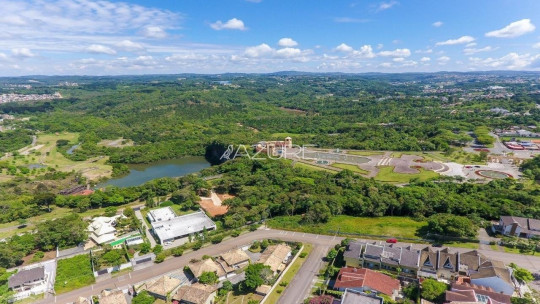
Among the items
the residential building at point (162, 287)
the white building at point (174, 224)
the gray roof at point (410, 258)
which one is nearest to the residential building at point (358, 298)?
the gray roof at point (410, 258)

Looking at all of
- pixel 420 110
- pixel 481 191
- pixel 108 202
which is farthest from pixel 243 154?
pixel 420 110

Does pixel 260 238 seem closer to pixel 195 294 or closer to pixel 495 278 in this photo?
pixel 195 294

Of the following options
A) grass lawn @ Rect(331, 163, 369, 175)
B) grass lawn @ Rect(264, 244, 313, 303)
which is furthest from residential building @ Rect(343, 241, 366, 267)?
grass lawn @ Rect(331, 163, 369, 175)

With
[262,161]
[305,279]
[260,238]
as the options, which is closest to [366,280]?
[305,279]

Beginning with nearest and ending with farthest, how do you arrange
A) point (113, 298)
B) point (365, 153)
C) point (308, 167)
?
point (113, 298)
point (308, 167)
point (365, 153)

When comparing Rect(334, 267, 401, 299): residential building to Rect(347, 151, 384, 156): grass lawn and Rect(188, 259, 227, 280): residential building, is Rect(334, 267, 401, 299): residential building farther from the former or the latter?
Rect(347, 151, 384, 156): grass lawn

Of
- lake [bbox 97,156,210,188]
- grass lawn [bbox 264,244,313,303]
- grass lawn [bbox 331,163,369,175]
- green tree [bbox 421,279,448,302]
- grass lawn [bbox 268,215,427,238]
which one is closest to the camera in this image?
green tree [bbox 421,279,448,302]
